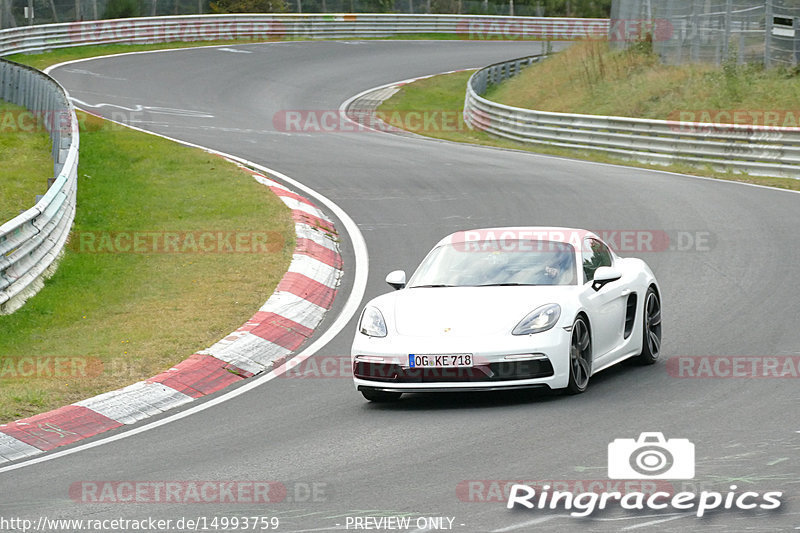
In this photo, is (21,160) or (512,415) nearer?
(512,415)

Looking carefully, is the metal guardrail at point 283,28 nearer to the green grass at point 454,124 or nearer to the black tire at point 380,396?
the green grass at point 454,124

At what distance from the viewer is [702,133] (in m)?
23.8

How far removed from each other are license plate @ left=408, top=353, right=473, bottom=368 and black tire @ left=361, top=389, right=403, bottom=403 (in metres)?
0.43

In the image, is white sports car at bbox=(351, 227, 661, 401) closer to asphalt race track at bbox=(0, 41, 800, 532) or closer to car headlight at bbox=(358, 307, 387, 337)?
car headlight at bbox=(358, 307, 387, 337)

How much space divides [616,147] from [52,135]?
1165 centimetres

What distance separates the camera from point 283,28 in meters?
53.6

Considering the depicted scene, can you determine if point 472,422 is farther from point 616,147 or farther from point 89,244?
point 616,147

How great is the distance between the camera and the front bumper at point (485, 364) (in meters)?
8.80

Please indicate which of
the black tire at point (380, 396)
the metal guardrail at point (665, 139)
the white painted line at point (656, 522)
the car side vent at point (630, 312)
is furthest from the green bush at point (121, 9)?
the white painted line at point (656, 522)

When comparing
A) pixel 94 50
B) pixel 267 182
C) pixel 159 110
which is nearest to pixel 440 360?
pixel 267 182

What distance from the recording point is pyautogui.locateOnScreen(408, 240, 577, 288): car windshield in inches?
388

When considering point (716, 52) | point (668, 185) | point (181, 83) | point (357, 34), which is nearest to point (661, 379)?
point (668, 185)

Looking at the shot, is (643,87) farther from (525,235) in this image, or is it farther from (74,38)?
(74,38)

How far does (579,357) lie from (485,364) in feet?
2.86
